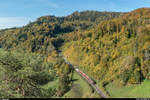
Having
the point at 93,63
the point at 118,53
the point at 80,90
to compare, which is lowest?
the point at 80,90

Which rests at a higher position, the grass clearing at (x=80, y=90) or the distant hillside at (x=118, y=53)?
the distant hillside at (x=118, y=53)

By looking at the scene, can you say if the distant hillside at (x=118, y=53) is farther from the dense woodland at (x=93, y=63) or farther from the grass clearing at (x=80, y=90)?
the grass clearing at (x=80, y=90)

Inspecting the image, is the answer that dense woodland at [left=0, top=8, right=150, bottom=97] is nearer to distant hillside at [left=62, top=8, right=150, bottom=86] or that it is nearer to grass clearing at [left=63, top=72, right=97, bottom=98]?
distant hillside at [left=62, top=8, right=150, bottom=86]

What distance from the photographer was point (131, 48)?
55.8m

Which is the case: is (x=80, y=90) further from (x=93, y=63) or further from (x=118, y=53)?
(x=118, y=53)

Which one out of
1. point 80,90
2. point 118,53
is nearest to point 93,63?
point 118,53

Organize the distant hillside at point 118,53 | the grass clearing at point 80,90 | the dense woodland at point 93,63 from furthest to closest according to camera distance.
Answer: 1. the distant hillside at point 118,53
2. the grass clearing at point 80,90
3. the dense woodland at point 93,63

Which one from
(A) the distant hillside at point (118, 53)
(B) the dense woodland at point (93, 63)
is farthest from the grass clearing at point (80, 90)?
(A) the distant hillside at point (118, 53)

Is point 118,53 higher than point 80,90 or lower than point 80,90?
higher

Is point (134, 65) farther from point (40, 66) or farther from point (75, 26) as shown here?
point (75, 26)

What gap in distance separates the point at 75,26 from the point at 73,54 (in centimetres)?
9577

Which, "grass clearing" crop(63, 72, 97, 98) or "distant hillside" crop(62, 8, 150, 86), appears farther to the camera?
"distant hillside" crop(62, 8, 150, 86)

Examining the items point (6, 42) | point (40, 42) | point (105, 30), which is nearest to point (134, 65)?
point (105, 30)

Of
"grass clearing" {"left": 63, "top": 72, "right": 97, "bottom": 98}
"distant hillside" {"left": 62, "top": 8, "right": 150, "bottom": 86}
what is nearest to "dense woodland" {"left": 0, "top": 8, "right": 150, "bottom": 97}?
"distant hillside" {"left": 62, "top": 8, "right": 150, "bottom": 86}
